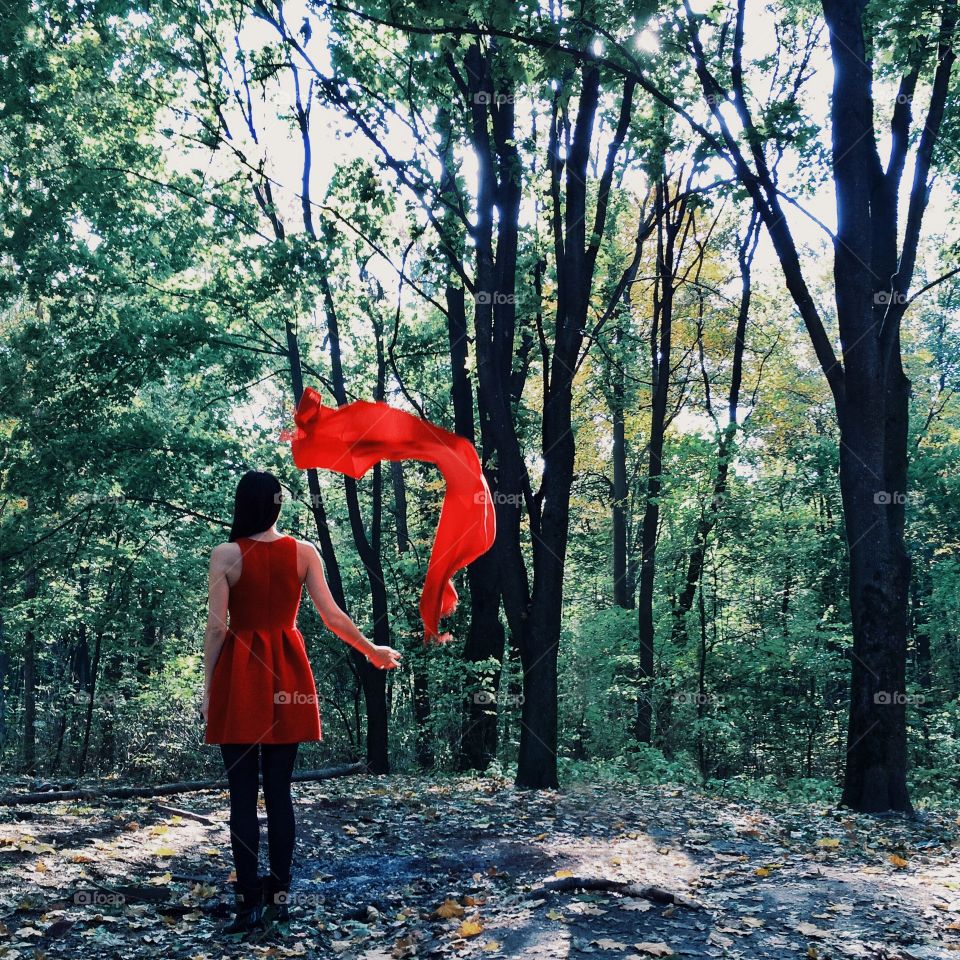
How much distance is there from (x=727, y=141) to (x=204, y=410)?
10.5 meters

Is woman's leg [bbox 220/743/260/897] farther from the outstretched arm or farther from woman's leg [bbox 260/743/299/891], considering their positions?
the outstretched arm

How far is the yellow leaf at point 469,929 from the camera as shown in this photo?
4363mm

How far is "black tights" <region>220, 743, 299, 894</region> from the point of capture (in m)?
4.36

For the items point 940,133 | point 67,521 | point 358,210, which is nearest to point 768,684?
point 940,133

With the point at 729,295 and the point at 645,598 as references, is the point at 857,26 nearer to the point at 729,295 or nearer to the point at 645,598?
the point at 645,598

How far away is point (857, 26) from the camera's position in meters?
8.88

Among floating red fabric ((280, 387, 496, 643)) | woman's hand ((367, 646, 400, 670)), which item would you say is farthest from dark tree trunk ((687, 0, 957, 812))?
woman's hand ((367, 646, 400, 670))

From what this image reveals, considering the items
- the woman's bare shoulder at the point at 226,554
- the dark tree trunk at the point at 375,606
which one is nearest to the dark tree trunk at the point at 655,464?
the dark tree trunk at the point at 375,606

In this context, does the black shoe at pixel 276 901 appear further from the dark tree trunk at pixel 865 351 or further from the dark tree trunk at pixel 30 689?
the dark tree trunk at pixel 30 689

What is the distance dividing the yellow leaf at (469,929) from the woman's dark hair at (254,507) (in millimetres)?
2265

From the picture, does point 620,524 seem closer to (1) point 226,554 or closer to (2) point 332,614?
(2) point 332,614

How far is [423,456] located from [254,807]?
10.1 feet

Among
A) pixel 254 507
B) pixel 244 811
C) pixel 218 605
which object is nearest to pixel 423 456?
pixel 254 507

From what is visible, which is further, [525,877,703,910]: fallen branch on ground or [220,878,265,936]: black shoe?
[525,877,703,910]: fallen branch on ground
